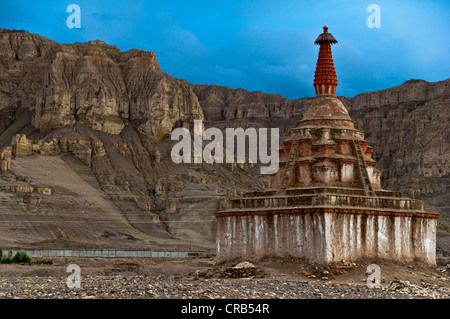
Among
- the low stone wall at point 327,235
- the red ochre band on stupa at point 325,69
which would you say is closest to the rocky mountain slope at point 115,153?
the low stone wall at point 327,235

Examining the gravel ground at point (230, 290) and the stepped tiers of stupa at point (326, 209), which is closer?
the gravel ground at point (230, 290)

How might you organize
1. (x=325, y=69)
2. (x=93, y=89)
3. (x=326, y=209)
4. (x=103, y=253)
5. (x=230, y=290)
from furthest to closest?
(x=93, y=89) → (x=103, y=253) → (x=325, y=69) → (x=326, y=209) → (x=230, y=290)

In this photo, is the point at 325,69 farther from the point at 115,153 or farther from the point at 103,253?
the point at 115,153

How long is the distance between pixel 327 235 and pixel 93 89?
386ft

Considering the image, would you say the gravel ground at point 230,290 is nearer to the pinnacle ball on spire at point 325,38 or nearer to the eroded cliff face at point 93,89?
the pinnacle ball on spire at point 325,38

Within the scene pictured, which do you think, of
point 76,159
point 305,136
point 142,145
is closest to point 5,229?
point 76,159

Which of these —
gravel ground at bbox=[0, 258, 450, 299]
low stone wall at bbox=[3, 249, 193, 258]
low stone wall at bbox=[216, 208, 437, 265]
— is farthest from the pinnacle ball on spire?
low stone wall at bbox=[3, 249, 193, 258]

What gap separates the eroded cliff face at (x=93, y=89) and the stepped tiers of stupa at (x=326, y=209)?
106m

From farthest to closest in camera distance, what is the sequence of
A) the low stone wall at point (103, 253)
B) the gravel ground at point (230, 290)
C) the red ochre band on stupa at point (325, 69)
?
the low stone wall at point (103, 253)
the red ochre band on stupa at point (325, 69)
the gravel ground at point (230, 290)

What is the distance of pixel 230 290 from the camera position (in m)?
27.3

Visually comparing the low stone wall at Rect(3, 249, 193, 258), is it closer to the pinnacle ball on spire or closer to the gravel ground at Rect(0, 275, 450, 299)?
the pinnacle ball on spire

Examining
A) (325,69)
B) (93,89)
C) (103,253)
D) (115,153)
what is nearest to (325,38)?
(325,69)

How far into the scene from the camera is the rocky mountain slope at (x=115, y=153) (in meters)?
107

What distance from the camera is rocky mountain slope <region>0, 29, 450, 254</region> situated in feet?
352
